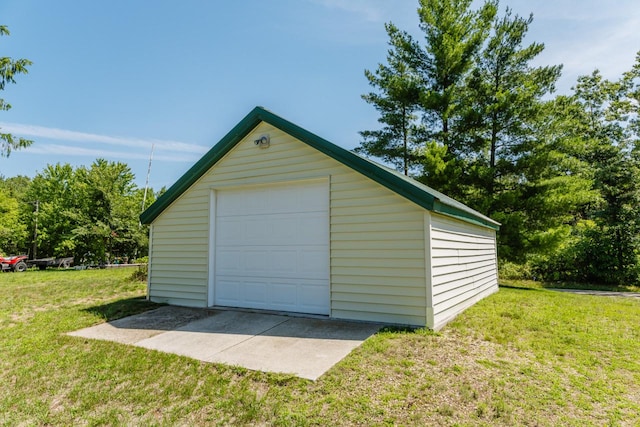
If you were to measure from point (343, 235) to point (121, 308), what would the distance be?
5.11 meters

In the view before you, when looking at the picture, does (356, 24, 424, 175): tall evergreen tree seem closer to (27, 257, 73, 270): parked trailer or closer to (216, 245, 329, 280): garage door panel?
(216, 245, 329, 280): garage door panel

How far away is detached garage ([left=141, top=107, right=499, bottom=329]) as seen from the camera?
17.3ft

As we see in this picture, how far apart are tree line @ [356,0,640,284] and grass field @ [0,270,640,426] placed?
30.2 ft

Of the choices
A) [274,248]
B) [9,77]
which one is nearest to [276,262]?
[274,248]

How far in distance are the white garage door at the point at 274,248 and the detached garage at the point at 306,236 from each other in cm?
2

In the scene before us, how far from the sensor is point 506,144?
14867 millimetres

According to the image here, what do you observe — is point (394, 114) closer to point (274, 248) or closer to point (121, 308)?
point (274, 248)

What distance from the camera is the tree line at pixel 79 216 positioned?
22844 mm

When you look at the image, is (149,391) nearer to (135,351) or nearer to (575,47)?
(135,351)

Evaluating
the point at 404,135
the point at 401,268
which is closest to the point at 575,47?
the point at 404,135

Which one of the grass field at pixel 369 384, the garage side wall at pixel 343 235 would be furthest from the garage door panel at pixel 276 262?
the grass field at pixel 369 384

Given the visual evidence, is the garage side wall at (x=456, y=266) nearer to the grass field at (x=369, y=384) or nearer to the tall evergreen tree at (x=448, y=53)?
the grass field at (x=369, y=384)

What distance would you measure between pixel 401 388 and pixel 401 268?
2.26 metres

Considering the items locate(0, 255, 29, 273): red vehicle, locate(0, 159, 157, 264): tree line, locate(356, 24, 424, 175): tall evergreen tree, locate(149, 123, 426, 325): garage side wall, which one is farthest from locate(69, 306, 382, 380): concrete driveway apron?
locate(0, 159, 157, 264): tree line
